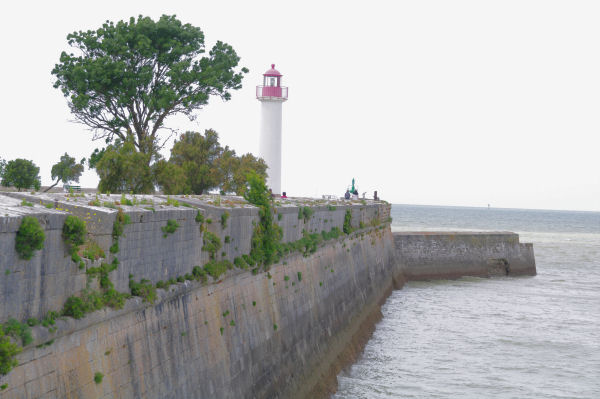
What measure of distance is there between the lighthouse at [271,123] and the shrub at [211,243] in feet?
118

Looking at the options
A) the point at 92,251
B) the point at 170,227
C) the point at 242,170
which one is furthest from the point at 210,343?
the point at 242,170

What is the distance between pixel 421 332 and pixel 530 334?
458 centimetres

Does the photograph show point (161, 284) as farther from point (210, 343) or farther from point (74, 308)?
point (74, 308)

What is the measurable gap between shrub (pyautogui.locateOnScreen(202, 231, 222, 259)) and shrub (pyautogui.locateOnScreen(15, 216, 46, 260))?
5.61 m

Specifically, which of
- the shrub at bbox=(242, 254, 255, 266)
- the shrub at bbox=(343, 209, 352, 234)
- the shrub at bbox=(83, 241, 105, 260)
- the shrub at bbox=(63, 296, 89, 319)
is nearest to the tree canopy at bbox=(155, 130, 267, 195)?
the shrub at bbox=(343, 209, 352, 234)

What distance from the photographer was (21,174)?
118 ft

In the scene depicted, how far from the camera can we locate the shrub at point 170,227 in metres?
11.2

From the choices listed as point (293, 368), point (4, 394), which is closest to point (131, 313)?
point (4, 394)

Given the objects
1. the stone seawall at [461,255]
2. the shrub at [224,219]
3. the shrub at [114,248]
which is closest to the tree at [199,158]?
the stone seawall at [461,255]

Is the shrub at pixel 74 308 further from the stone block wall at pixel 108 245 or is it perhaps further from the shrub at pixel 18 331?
the shrub at pixel 18 331

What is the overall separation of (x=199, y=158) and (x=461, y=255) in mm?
21574

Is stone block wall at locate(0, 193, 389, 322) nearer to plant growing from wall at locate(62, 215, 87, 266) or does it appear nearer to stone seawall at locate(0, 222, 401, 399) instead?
plant growing from wall at locate(62, 215, 87, 266)

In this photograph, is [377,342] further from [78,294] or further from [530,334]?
[78,294]

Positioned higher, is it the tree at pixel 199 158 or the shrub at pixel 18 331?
the tree at pixel 199 158
